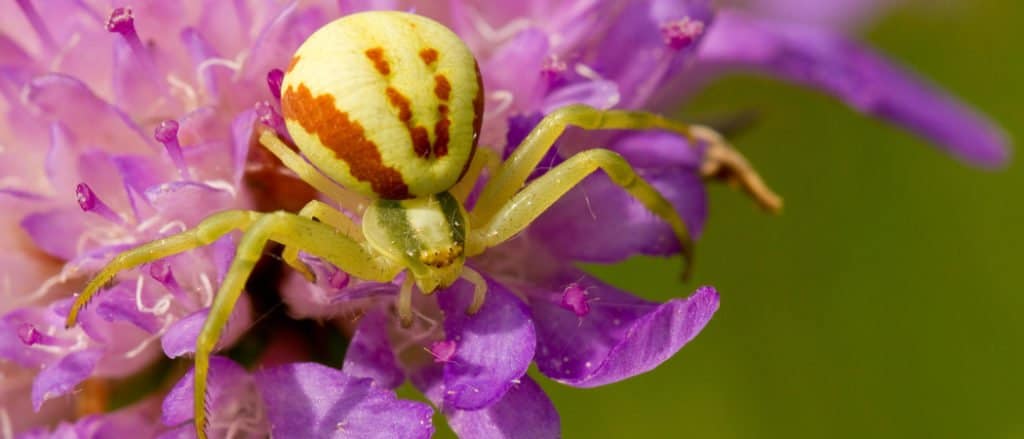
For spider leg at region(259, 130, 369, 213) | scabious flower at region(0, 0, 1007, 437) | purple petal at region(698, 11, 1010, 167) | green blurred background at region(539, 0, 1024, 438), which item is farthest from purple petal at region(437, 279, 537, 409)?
green blurred background at region(539, 0, 1024, 438)

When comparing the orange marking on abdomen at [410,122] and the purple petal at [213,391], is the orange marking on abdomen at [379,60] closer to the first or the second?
the orange marking on abdomen at [410,122]

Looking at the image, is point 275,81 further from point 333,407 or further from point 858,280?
point 858,280

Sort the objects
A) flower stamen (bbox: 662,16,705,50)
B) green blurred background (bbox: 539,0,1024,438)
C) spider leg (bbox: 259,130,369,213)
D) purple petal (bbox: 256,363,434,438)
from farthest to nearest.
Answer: green blurred background (bbox: 539,0,1024,438), flower stamen (bbox: 662,16,705,50), spider leg (bbox: 259,130,369,213), purple petal (bbox: 256,363,434,438)

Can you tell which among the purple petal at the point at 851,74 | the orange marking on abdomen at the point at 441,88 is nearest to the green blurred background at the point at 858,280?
the purple petal at the point at 851,74

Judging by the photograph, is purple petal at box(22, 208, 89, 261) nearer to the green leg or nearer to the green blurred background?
the green leg

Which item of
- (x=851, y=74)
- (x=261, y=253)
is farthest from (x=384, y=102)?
(x=851, y=74)

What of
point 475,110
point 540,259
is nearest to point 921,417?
point 540,259
